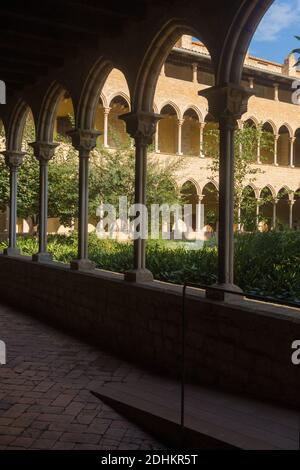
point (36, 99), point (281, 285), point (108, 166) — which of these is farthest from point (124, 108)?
point (281, 285)

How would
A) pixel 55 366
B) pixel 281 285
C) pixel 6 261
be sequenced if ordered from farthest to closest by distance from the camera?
pixel 6 261 < pixel 281 285 < pixel 55 366

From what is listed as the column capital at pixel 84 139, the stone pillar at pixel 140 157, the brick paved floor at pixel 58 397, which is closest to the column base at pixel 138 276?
the stone pillar at pixel 140 157

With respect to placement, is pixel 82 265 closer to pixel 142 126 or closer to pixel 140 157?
pixel 140 157

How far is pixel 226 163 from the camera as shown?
4836 millimetres

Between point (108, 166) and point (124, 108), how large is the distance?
30.2ft

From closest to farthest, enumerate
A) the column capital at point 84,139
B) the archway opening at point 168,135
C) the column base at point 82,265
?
the column base at point 82,265 → the column capital at point 84,139 → the archway opening at point 168,135

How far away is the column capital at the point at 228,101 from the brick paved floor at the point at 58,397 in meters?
2.74

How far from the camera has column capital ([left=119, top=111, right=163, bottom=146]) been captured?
238 inches

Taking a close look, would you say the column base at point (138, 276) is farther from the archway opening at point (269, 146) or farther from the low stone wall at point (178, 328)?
the archway opening at point (269, 146)

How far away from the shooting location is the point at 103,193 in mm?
15438

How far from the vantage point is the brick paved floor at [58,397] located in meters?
3.71

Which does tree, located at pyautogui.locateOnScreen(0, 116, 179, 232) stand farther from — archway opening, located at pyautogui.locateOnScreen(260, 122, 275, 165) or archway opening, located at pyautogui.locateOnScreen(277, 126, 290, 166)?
archway opening, located at pyautogui.locateOnScreen(277, 126, 290, 166)

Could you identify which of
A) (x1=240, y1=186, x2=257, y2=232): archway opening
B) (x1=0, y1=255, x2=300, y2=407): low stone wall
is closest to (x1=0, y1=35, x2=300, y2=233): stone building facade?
(x1=240, y1=186, x2=257, y2=232): archway opening
